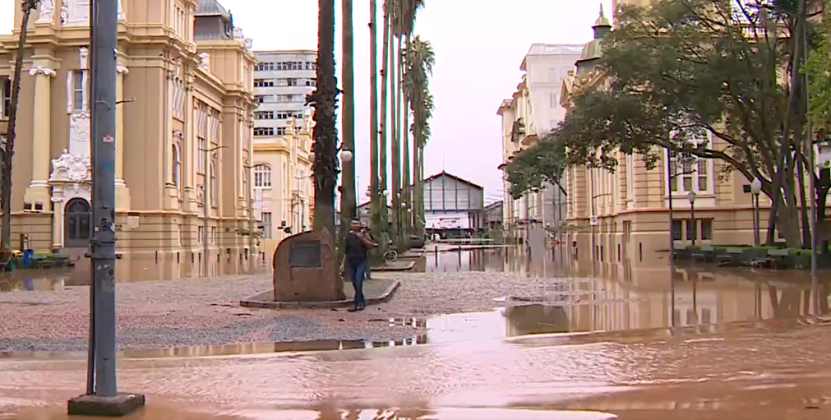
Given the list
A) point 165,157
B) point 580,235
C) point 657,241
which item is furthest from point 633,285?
point 580,235

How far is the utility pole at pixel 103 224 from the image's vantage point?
21.6 ft

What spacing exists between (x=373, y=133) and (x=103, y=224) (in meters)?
27.8

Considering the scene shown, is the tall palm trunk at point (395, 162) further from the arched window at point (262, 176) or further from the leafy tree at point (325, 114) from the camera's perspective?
the arched window at point (262, 176)

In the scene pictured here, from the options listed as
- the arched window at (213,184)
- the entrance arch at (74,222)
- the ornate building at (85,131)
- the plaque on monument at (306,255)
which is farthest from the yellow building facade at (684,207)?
the arched window at (213,184)

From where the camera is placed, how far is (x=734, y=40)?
1220 inches

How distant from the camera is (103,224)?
6.64m

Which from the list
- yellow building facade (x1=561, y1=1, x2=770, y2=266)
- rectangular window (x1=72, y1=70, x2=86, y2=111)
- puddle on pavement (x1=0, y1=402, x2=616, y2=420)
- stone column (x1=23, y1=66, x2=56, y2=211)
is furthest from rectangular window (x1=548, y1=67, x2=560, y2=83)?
puddle on pavement (x1=0, y1=402, x2=616, y2=420)

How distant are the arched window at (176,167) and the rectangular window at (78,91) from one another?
6632 mm

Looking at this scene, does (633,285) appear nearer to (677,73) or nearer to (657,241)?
(677,73)

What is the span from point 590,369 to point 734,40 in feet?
84.0

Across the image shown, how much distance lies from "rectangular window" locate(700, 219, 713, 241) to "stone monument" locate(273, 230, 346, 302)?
3618 centimetres

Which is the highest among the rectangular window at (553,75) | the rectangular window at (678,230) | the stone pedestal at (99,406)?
the rectangular window at (553,75)

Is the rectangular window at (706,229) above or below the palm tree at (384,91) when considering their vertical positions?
below

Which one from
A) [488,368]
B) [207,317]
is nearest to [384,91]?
[207,317]
